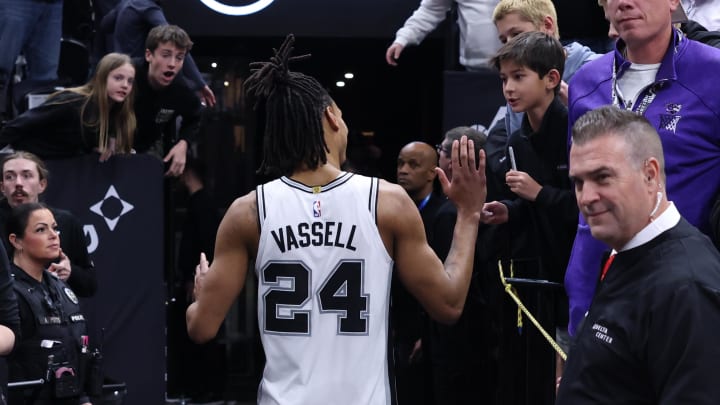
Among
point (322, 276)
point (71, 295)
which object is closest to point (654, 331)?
point (322, 276)

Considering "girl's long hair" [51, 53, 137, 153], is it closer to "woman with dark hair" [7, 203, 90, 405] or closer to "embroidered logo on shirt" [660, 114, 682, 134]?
"woman with dark hair" [7, 203, 90, 405]

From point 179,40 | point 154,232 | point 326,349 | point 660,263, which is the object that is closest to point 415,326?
point 154,232

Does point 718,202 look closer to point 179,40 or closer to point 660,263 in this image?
point 660,263

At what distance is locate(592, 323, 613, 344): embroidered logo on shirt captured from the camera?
2740 millimetres

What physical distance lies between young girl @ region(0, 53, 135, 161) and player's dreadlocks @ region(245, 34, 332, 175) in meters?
3.94

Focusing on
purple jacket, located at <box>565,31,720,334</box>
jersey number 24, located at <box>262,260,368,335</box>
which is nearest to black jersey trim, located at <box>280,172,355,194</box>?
jersey number 24, located at <box>262,260,368,335</box>

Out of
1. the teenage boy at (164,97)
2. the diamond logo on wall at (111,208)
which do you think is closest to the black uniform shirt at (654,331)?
the teenage boy at (164,97)

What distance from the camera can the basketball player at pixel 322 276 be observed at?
3.74 meters

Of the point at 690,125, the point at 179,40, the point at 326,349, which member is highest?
the point at 179,40

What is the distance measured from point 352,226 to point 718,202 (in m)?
1.24

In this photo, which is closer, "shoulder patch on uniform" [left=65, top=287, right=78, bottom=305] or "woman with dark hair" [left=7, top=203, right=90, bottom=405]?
"woman with dark hair" [left=7, top=203, right=90, bottom=405]

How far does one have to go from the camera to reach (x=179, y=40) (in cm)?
795

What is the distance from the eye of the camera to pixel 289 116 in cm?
394

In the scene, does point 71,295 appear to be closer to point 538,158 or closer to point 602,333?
point 538,158
